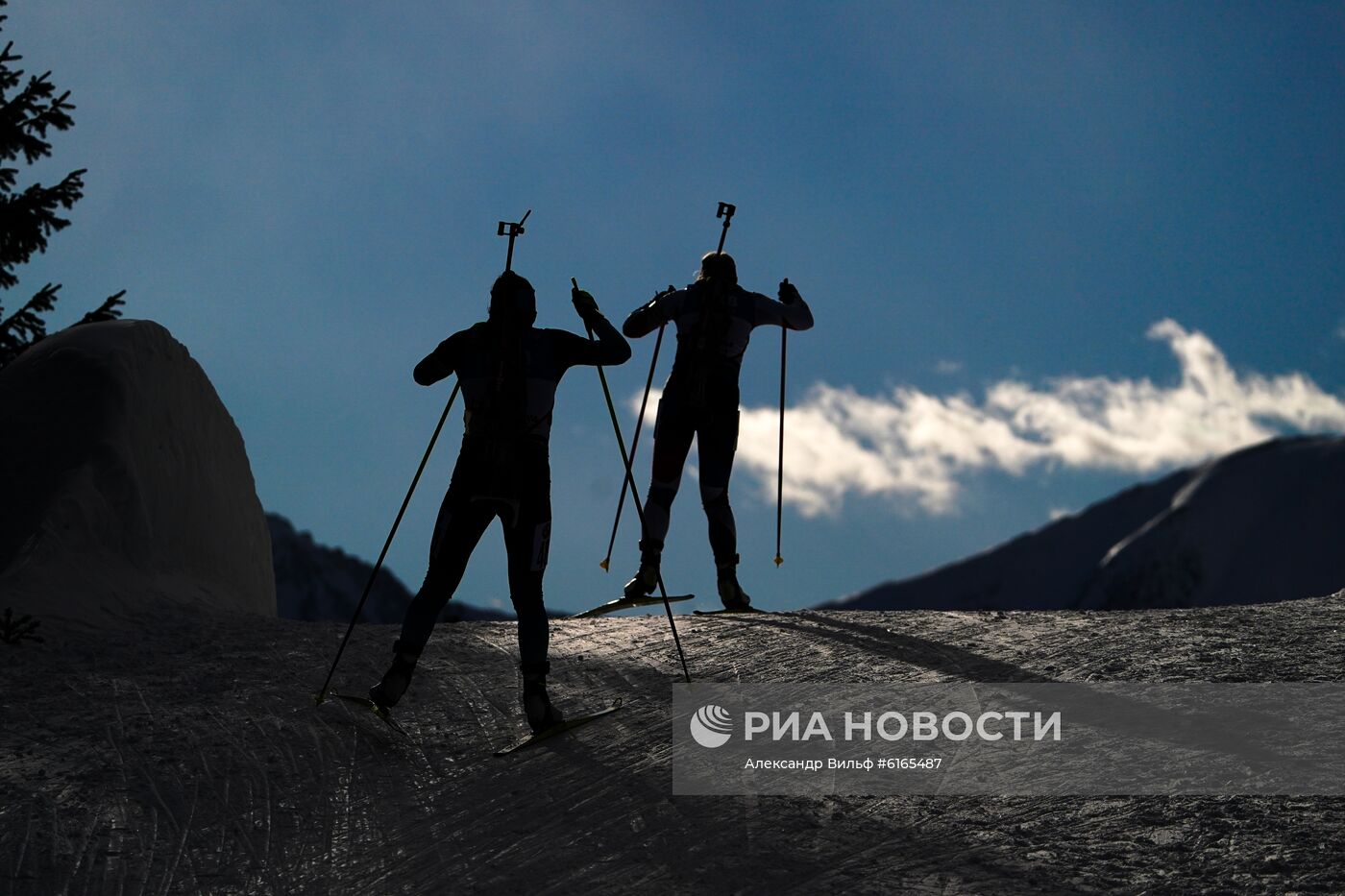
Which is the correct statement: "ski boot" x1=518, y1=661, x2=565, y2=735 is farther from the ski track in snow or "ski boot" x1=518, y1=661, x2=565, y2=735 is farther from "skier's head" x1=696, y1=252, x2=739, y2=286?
"skier's head" x1=696, y1=252, x2=739, y2=286

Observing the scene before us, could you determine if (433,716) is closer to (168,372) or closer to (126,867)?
(126,867)

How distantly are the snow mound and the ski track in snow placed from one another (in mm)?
1401

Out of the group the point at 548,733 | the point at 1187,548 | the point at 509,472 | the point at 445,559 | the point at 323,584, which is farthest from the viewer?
the point at 323,584

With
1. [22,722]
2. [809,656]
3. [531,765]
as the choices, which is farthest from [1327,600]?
[22,722]

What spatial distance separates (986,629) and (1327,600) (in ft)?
11.1

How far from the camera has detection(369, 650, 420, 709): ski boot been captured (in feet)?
27.0

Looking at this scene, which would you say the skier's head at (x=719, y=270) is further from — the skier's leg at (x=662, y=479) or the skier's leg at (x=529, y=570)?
the skier's leg at (x=529, y=570)

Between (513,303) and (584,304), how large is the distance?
56 centimetres

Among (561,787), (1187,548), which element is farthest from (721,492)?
(1187,548)

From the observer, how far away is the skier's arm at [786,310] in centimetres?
1167

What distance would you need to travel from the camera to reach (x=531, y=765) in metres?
7.61

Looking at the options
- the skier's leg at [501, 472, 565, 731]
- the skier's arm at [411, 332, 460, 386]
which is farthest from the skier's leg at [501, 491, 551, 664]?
the skier's arm at [411, 332, 460, 386]

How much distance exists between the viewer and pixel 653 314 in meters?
11.3

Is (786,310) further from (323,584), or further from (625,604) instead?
(323,584)
